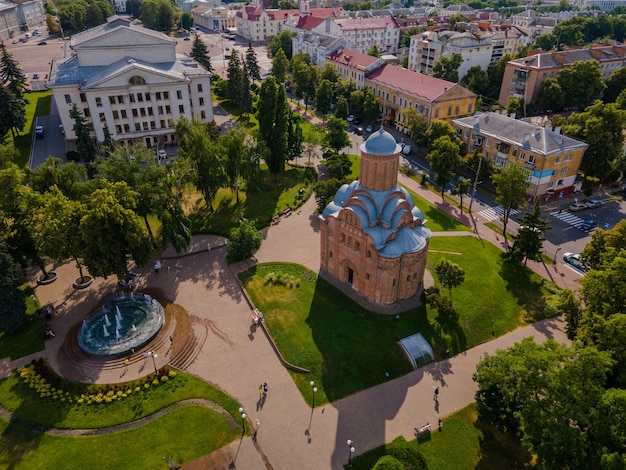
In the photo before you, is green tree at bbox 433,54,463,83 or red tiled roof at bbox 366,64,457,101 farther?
green tree at bbox 433,54,463,83

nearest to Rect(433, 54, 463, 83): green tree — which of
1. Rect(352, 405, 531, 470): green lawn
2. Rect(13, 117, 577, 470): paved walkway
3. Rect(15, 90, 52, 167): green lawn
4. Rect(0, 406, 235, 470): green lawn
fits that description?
Rect(13, 117, 577, 470): paved walkway

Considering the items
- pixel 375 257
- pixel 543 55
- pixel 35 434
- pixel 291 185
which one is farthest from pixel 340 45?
pixel 35 434

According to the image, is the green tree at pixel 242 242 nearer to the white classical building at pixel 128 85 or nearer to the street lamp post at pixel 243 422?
the street lamp post at pixel 243 422

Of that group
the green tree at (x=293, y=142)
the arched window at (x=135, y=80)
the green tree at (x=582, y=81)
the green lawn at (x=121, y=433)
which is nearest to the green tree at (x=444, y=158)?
the green tree at (x=293, y=142)

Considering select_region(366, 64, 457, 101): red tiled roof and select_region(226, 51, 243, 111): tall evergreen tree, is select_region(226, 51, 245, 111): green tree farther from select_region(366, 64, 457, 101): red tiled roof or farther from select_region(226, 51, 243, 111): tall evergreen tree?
select_region(366, 64, 457, 101): red tiled roof

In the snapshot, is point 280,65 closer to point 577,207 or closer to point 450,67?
point 450,67

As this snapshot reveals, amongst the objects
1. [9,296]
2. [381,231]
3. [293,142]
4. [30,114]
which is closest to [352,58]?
[293,142]
